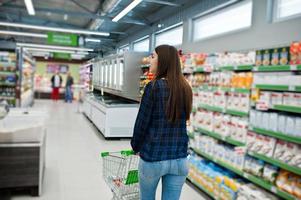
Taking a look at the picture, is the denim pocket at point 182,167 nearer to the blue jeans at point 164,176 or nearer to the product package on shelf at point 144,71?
the blue jeans at point 164,176

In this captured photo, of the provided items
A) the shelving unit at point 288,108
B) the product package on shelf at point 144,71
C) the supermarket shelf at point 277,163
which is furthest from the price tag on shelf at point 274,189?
the product package on shelf at point 144,71

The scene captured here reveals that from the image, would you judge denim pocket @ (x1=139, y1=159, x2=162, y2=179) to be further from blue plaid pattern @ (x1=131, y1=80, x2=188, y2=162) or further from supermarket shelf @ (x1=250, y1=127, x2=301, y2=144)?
supermarket shelf @ (x1=250, y1=127, x2=301, y2=144)

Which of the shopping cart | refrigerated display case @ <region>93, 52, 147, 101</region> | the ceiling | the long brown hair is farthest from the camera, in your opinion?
the ceiling

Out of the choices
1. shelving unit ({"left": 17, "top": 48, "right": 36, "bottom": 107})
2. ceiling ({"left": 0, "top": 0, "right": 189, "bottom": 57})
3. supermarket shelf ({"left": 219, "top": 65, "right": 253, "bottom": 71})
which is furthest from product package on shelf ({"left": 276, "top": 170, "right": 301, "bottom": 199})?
shelving unit ({"left": 17, "top": 48, "right": 36, "bottom": 107})

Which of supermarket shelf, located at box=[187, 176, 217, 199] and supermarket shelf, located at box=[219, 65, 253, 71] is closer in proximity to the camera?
supermarket shelf, located at box=[219, 65, 253, 71]

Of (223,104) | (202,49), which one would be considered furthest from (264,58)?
(202,49)

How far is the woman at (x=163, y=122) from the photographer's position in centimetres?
205

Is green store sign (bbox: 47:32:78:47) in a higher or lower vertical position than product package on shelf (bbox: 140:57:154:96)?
higher

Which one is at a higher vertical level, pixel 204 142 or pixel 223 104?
pixel 223 104

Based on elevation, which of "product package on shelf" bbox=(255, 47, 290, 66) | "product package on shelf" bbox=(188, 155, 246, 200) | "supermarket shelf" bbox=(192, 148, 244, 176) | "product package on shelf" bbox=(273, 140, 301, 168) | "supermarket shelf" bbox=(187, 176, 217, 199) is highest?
"product package on shelf" bbox=(255, 47, 290, 66)

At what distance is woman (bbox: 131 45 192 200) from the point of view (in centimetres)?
205

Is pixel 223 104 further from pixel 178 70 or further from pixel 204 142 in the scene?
pixel 178 70

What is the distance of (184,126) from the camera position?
218cm

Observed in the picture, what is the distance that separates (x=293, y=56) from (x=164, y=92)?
65.3 inches
